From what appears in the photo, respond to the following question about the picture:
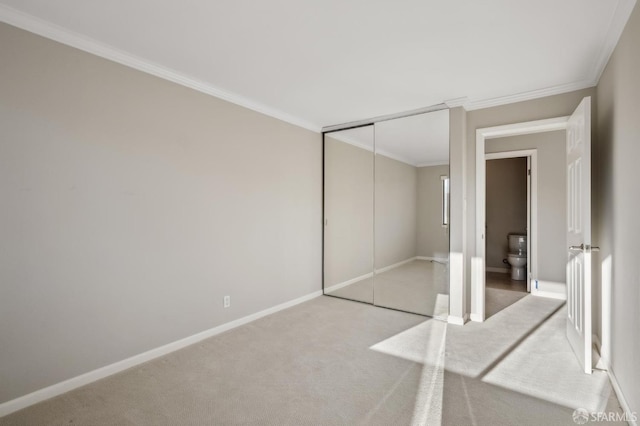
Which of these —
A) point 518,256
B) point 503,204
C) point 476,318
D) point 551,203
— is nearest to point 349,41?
point 476,318

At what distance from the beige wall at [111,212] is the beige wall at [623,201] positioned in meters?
3.24

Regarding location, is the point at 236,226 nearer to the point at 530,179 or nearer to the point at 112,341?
the point at 112,341

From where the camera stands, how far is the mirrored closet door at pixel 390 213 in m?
4.01

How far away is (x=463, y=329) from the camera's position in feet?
11.5

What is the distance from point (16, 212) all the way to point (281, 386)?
2.15 metres

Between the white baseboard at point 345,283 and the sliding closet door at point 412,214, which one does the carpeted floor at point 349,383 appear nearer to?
the sliding closet door at point 412,214

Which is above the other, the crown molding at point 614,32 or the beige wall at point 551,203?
the crown molding at point 614,32

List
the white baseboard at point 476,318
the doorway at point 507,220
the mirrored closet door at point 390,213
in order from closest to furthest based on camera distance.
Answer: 1. the white baseboard at point 476,318
2. the mirrored closet door at point 390,213
3. the doorway at point 507,220

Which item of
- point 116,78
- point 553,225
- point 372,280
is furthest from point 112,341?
point 553,225

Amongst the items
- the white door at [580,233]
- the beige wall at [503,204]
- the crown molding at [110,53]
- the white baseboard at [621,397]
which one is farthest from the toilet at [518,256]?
the crown molding at [110,53]

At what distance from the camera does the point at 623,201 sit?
87.3 inches

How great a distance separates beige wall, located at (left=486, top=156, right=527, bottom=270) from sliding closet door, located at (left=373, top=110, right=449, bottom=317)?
3.03 metres

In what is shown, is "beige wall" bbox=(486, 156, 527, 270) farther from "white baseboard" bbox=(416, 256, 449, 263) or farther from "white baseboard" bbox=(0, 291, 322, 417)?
"white baseboard" bbox=(0, 291, 322, 417)

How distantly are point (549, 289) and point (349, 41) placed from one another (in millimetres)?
4744
